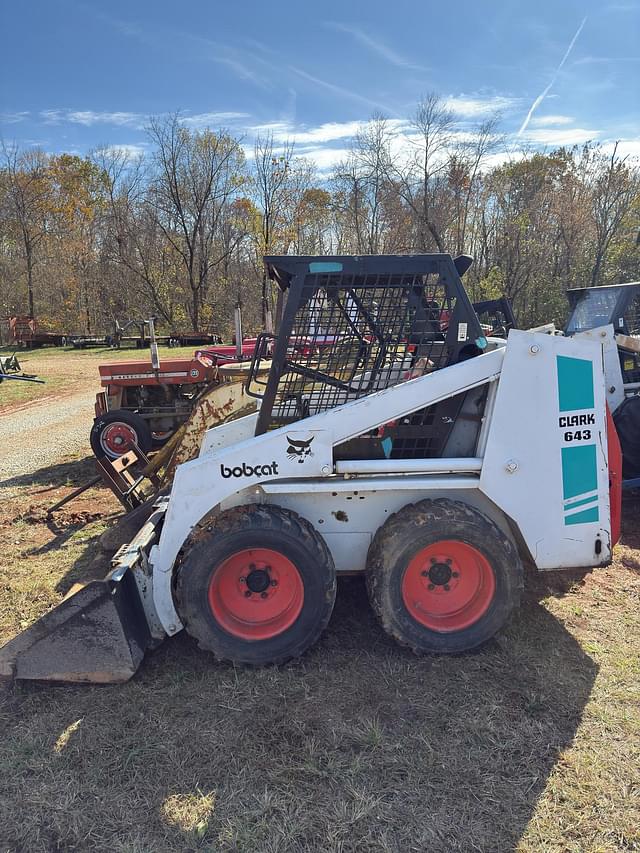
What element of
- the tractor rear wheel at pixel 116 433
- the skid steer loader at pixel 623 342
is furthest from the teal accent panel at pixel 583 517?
the tractor rear wheel at pixel 116 433

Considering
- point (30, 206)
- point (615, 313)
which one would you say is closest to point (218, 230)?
point (30, 206)

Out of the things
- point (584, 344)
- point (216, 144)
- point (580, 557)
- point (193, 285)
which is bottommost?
point (580, 557)

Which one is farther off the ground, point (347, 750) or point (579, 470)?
point (579, 470)

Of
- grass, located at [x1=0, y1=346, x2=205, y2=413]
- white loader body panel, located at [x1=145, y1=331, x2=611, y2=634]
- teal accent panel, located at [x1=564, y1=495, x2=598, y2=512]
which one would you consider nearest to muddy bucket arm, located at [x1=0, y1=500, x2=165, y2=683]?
white loader body panel, located at [x1=145, y1=331, x2=611, y2=634]

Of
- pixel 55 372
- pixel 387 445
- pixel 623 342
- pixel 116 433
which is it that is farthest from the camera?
pixel 55 372

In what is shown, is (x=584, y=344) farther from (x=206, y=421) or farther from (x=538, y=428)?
(x=206, y=421)

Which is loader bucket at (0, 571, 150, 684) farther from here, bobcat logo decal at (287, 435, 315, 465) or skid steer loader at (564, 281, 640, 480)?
skid steer loader at (564, 281, 640, 480)

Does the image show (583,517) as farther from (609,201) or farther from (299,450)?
(609,201)

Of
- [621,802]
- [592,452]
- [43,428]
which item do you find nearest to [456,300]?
[592,452]

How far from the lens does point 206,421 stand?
17.7 ft

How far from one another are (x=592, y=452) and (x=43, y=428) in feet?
31.8

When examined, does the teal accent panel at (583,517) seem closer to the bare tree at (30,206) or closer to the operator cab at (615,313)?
the operator cab at (615,313)

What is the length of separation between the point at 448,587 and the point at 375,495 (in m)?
0.67

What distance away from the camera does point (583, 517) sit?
131 inches
